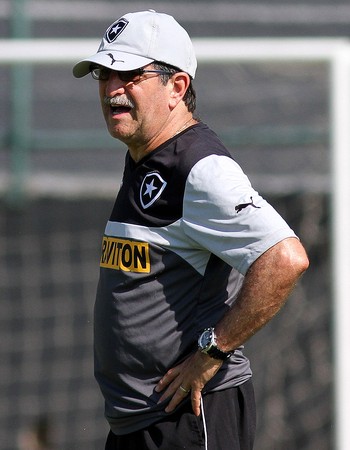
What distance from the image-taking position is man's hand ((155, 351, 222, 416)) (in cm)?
254

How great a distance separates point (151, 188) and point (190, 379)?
473 mm

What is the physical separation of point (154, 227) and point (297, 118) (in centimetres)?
416

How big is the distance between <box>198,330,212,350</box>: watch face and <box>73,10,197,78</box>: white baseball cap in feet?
2.20

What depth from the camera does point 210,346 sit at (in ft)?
8.23

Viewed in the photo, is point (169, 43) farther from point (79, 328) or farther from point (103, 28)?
point (103, 28)

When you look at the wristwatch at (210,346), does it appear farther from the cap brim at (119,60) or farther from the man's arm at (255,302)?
the cap brim at (119,60)

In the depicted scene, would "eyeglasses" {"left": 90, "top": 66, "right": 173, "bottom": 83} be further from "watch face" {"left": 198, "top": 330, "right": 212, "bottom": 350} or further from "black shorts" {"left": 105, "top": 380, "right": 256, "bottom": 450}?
"black shorts" {"left": 105, "top": 380, "right": 256, "bottom": 450}

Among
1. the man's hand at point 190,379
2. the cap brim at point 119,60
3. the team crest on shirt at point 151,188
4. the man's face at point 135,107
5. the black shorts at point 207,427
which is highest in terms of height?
the cap brim at point 119,60

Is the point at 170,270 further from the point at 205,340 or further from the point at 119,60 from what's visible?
the point at 119,60

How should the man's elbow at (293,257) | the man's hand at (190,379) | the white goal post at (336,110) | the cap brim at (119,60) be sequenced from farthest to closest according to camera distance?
the white goal post at (336,110)
the cap brim at (119,60)
the man's hand at (190,379)
the man's elbow at (293,257)

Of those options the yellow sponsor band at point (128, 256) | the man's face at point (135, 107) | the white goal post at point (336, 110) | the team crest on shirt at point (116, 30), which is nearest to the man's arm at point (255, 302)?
the yellow sponsor band at point (128, 256)

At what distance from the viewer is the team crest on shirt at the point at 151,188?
2619mm

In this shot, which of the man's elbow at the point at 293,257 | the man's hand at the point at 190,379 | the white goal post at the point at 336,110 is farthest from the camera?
the white goal post at the point at 336,110

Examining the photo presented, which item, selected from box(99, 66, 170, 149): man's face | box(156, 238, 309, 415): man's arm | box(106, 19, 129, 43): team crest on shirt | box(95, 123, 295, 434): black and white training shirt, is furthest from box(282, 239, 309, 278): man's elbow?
box(106, 19, 129, 43): team crest on shirt
